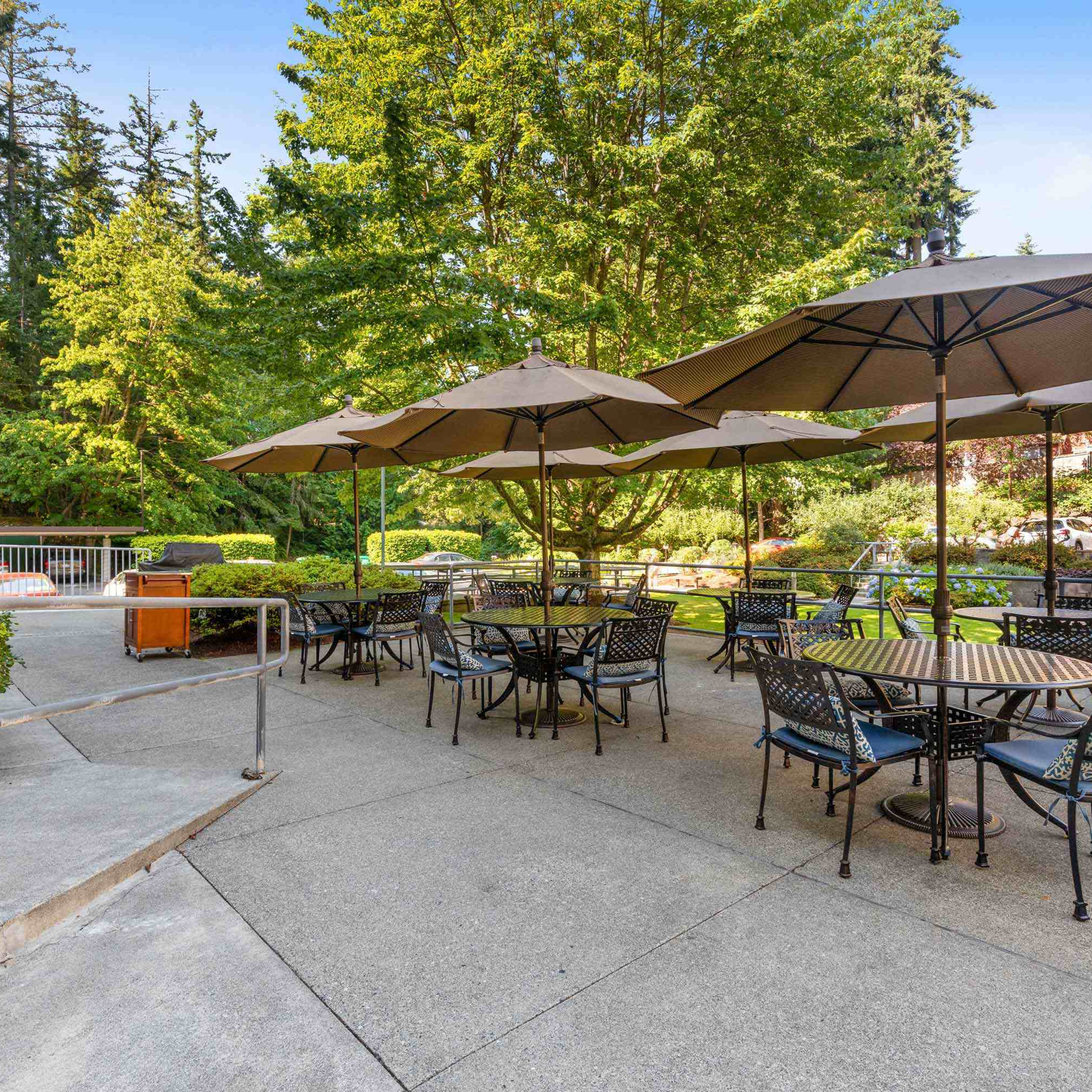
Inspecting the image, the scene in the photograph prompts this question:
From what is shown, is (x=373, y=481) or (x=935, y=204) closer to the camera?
(x=373, y=481)

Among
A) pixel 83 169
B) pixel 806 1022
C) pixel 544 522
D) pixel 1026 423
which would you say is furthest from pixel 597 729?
pixel 83 169

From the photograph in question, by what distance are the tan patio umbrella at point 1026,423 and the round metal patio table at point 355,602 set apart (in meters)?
5.31

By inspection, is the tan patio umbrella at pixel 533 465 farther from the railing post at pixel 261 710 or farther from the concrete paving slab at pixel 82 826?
the concrete paving slab at pixel 82 826

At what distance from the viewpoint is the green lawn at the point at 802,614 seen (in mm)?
10711

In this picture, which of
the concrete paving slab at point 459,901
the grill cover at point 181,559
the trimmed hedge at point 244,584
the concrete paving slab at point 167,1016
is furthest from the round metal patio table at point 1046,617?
the grill cover at point 181,559

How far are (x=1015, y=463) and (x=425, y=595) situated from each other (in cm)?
2035

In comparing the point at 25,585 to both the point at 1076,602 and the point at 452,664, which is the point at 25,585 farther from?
the point at 1076,602

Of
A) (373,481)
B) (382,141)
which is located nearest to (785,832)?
(382,141)

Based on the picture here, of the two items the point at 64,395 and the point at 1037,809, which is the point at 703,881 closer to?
the point at 1037,809

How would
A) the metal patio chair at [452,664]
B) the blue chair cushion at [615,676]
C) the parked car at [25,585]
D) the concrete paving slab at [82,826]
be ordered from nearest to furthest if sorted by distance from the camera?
the concrete paving slab at [82,826] < the blue chair cushion at [615,676] < the metal patio chair at [452,664] < the parked car at [25,585]

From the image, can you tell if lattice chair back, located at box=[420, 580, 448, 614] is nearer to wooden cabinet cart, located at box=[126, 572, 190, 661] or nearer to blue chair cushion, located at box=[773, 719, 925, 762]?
wooden cabinet cart, located at box=[126, 572, 190, 661]

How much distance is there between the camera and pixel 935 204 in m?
30.1

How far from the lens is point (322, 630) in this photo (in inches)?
280

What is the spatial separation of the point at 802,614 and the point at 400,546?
19165 millimetres
